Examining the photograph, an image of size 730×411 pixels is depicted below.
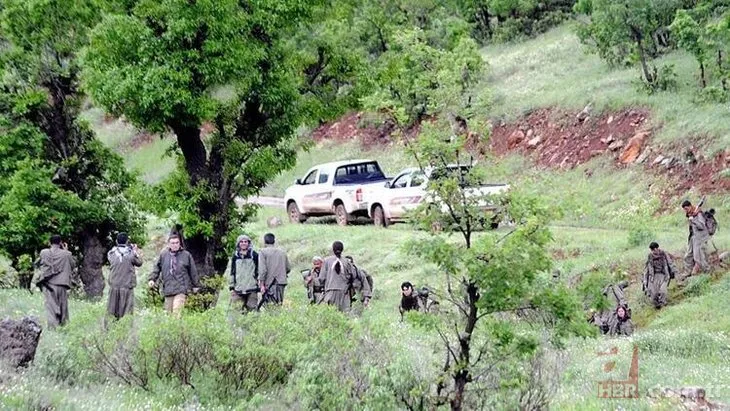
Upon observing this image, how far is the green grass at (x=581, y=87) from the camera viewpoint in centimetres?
2602

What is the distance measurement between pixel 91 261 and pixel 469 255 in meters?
15.3

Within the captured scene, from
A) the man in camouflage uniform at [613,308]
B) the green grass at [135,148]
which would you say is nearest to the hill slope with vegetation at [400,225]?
the man in camouflage uniform at [613,308]

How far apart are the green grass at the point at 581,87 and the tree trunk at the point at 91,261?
1024 cm

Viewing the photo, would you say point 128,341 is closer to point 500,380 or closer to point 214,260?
point 500,380

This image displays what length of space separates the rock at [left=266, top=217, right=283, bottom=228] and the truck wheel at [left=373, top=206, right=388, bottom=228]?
4.53m

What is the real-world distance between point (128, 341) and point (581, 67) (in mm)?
29098

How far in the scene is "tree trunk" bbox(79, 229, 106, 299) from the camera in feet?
70.4

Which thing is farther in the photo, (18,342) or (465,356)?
(18,342)

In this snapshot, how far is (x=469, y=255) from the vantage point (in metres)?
7.84

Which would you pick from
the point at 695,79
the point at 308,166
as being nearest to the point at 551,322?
the point at 695,79

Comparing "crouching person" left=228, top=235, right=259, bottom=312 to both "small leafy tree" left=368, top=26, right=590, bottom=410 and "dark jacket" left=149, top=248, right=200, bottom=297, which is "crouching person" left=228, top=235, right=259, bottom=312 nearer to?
"dark jacket" left=149, top=248, right=200, bottom=297

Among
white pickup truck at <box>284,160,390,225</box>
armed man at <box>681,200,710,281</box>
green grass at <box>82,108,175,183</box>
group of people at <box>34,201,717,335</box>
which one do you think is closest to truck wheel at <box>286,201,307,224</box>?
white pickup truck at <box>284,160,390,225</box>

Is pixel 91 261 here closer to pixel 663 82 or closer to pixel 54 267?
pixel 54 267

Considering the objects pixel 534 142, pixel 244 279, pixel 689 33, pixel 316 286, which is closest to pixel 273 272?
pixel 244 279
